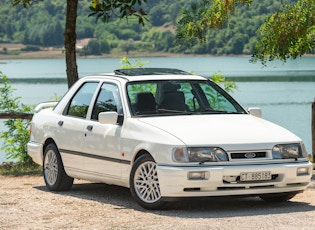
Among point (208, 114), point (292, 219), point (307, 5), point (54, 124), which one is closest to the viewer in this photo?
point (292, 219)

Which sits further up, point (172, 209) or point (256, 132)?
point (256, 132)

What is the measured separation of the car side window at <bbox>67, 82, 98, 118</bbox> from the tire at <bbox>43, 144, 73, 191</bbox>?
528mm

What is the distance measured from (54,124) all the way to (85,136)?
97cm

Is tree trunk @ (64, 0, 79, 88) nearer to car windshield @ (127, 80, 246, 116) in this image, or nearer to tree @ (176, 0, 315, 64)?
tree @ (176, 0, 315, 64)

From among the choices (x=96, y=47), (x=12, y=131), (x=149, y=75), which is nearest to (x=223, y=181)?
(x=149, y=75)

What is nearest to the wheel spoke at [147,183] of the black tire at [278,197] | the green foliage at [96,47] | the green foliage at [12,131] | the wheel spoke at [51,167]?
the black tire at [278,197]

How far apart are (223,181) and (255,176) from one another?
34 cm

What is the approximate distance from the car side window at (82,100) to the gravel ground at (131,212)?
986mm

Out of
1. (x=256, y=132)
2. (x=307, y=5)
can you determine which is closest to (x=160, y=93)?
(x=256, y=132)

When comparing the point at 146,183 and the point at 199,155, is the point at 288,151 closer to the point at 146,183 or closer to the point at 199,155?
the point at 199,155

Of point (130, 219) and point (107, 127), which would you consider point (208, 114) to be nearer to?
point (107, 127)

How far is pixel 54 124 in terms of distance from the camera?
1302 cm

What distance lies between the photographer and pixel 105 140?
38.4 feet

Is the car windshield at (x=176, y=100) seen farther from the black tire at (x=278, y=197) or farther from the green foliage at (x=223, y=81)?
the green foliage at (x=223, y=81)
